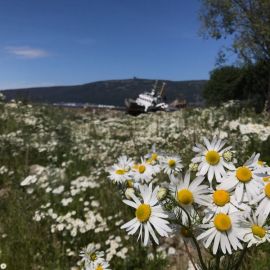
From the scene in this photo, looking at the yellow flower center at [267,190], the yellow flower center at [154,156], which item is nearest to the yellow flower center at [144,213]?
the yellow flower center at [267,190]

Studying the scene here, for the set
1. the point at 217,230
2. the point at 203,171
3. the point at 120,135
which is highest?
the point at 203,171

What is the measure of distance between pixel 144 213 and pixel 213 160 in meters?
0.47

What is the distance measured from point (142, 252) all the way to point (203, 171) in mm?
3269

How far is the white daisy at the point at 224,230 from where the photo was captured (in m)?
1.93

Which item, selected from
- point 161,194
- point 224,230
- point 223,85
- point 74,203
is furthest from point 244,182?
point 223,85

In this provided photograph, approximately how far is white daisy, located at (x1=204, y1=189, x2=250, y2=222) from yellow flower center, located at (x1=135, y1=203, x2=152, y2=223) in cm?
24

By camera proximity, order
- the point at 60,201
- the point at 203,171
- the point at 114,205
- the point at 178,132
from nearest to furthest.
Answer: the point at 203,171 → the point at 114,205 → the point at 60,201 → the point at 178,132

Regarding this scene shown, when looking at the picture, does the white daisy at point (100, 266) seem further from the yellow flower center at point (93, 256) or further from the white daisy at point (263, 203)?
the white daisy at point (263, 203)

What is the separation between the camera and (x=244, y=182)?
2053 millimetres

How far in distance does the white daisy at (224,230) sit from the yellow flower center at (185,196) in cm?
12

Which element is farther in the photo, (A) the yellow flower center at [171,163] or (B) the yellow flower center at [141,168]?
(B) the yellow flower center at [141,168]

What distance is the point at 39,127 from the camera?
38.3 feet

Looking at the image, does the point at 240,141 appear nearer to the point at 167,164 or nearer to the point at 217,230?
the point at 167,164

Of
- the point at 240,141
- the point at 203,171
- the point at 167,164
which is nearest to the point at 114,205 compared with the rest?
the point at 240,141
